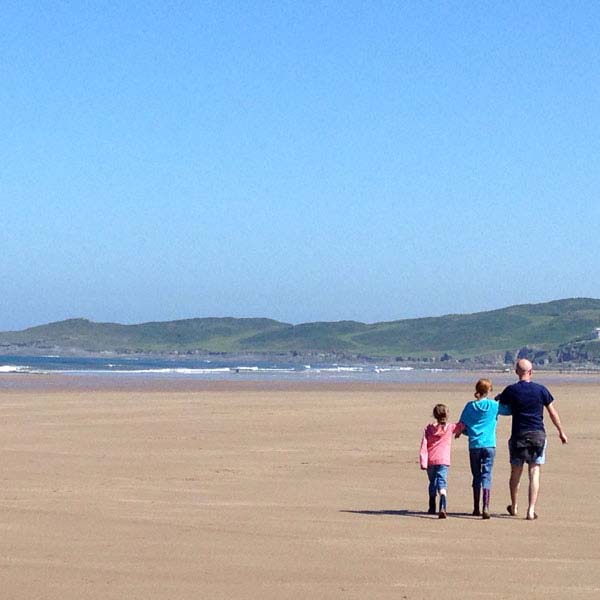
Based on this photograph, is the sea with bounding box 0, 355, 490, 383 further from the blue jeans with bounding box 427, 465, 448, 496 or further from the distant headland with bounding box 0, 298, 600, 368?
the distant headland with bounding box 0, 298, 600, 368

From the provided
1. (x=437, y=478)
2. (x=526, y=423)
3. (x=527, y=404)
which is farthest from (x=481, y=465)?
(x=527, y=404)

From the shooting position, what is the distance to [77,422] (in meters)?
25.1

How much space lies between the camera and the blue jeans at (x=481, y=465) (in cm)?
1219

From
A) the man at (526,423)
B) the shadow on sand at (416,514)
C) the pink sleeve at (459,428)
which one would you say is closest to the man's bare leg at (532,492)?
the man at (526,423)

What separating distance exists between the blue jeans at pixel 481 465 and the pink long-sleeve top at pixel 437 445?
0.26 meters

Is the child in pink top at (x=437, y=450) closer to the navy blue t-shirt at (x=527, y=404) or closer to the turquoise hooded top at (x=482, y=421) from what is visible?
the turquoise hooded top at (x=482, y=421)

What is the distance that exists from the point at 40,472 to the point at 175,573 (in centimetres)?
737

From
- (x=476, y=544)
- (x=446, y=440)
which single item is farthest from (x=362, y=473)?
(x=476, y=544)

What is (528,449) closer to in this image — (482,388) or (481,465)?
(481,465)

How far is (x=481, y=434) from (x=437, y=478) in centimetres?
68

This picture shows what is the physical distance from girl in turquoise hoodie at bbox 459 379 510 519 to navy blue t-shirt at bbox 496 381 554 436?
12 cm

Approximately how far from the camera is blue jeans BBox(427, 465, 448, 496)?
40.0 ft

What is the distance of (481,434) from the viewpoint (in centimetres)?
1252

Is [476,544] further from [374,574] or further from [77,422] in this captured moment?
[77,422]
